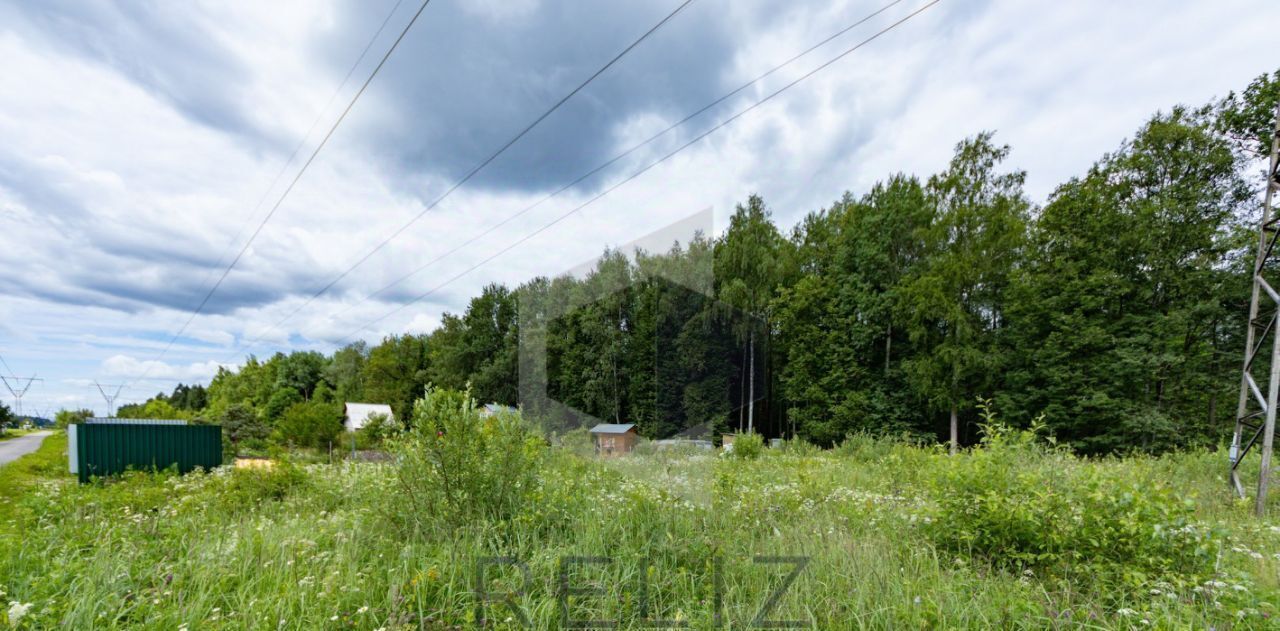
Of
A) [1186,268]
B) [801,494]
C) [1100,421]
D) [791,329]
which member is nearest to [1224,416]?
[1100,421]

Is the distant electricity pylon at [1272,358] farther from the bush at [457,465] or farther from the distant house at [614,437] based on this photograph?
the bush at [457,465]

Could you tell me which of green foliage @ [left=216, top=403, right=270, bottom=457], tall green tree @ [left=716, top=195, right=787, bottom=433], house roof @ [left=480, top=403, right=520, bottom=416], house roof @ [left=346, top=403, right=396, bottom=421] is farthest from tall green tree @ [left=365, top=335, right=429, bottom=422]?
house roof @ [left=480, top=403, right=520, bottom=416]

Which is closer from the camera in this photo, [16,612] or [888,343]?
[16,612]

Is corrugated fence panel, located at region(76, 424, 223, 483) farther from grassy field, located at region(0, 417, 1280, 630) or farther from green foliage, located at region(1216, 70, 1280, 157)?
green foliage, located at region(1216, 70, 1280, 157)

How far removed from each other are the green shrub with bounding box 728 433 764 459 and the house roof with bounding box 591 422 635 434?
2460 millimetres

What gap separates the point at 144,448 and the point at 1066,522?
1524cm

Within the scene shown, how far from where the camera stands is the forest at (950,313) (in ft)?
28.1

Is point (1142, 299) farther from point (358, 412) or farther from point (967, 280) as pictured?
point (358, 412)

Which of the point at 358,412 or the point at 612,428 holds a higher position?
the point at 612,428

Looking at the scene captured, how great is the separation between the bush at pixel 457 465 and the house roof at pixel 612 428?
480 centimetres

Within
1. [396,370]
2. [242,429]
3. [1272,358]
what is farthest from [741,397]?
[396,370]

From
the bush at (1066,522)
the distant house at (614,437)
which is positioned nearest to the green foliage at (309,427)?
the distant house at (614,437)

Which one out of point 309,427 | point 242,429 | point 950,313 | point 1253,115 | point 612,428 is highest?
point 1253,115

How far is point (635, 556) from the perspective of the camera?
2688mm
